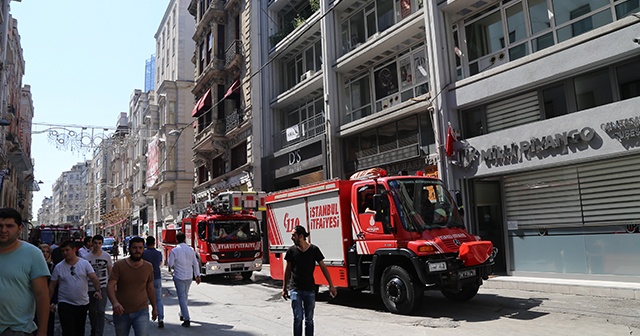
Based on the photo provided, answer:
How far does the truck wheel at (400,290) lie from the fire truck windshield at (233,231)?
28.4 feet

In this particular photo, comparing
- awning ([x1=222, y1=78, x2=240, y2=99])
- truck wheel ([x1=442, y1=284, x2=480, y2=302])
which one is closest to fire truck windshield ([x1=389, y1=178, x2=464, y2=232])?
truck wheel ([x1=442, y1=284, x2=480, y2=302])

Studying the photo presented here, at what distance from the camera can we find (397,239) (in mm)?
8984

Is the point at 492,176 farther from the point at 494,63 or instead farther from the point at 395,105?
the point at 395,105

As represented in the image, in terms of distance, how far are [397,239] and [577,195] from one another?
243 inches

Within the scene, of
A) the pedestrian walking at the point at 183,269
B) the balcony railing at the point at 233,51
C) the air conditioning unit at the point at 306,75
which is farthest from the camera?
the balcony railing at the point at 233,51

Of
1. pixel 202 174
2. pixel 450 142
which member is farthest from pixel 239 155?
pixel 450 142

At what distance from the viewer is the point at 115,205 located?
73.2 m

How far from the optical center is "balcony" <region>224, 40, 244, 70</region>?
27.5 m

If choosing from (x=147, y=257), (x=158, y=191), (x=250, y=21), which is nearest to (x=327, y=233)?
(x=147, y=257)

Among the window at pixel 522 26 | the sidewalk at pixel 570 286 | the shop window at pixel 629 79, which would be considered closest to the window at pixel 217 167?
the window at pixel 522 26

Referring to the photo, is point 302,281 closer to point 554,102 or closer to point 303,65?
point 554,102

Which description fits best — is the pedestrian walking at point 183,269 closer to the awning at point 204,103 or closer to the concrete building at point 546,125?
the concrete building at point 546,125

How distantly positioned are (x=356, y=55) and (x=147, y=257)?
12935 millimetres

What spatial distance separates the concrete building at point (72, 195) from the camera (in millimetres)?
114406
